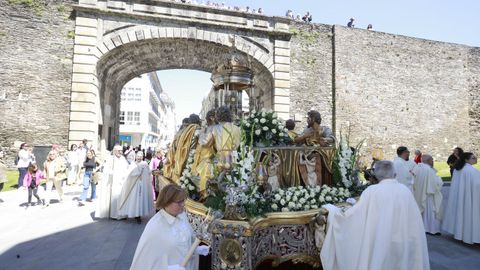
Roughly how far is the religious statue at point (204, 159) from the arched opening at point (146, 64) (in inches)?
411

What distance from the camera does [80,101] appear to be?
48.0 ft

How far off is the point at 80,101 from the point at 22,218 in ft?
28.6

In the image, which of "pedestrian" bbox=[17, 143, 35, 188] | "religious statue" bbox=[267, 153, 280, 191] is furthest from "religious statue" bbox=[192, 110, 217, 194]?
"pedestrian" bbox=[17, 143, 35, 188]

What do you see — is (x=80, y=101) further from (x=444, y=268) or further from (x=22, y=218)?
(x=444, y=268)

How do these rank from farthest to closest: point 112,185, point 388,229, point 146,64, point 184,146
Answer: point 146,64 → point 112,185 → point 184,146 → point 388,229

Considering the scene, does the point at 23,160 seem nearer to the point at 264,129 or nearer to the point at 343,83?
the point at 264,129

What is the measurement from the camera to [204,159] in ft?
15.2

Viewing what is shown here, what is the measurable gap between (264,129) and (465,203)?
4.64 metres

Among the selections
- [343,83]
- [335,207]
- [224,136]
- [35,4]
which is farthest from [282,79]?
[335,207]

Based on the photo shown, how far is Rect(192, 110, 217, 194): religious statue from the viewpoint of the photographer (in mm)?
4414

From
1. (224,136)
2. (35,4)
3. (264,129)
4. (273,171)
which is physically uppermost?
(35,4)

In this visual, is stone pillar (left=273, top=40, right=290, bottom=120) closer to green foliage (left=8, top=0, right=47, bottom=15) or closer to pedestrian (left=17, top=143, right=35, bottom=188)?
pedestrian (left=17, top=143, right=35, bottom=188)

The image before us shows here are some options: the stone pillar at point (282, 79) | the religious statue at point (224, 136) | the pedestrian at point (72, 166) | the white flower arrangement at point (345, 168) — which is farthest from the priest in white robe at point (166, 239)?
the stone pillar at point (282, 79)

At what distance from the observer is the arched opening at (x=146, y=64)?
52.3 ft
